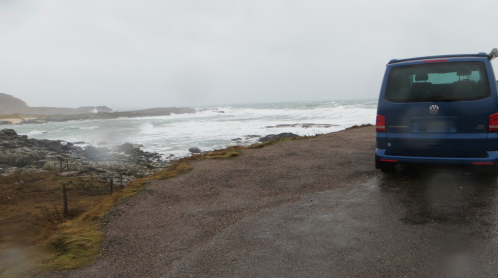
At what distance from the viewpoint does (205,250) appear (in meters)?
3.55

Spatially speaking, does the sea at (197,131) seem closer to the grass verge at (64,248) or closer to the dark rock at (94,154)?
the dark rock at (94,154)

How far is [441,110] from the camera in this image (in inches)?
188

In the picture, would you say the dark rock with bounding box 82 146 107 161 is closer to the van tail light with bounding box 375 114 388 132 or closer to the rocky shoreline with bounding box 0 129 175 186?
the rocky shoreline with bounding box 0 129 175 186

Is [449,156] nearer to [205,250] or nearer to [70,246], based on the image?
[205,250]

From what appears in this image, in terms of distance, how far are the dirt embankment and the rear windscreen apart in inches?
74.1

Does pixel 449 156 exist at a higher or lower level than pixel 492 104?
lower

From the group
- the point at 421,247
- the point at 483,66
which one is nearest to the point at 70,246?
the point at 421,247

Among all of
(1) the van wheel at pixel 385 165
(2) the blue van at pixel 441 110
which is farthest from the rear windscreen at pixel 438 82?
(1) the van wheel at pixel 385 165

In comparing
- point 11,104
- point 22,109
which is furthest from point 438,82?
point 11,104

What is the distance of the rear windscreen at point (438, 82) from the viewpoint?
4.65 metres

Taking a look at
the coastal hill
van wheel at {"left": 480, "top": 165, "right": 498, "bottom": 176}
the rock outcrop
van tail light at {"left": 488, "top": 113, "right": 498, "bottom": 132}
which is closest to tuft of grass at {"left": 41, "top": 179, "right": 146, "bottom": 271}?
van tail light at {"left": 488, "top": 113, "right": 498, "bottom": 132}

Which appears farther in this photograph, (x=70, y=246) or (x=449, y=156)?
(x=449, y=156)

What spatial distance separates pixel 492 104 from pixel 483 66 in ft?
1.90

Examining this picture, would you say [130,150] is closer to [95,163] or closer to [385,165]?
[95,163]
